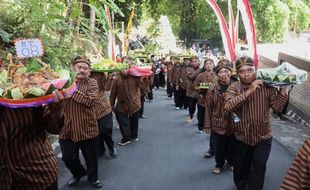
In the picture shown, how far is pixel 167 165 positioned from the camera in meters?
7.48

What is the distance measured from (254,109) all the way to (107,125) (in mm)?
3266

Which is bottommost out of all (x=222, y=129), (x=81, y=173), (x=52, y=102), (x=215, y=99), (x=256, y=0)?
(x=81, y=173)

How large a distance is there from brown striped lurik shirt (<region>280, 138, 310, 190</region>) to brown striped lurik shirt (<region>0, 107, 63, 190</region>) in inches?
74.1

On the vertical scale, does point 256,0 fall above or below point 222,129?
above

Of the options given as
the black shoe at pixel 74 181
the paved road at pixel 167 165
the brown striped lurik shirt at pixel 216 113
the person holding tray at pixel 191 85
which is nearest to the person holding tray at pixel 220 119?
the brown striped lurik shirt at pixel 216 113

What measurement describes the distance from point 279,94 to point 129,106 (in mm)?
4369

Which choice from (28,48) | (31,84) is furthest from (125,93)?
(31,84)

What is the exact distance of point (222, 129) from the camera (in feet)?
21.6

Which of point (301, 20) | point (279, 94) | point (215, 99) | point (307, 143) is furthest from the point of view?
point (301, 20)

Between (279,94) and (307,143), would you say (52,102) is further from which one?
(279,94)

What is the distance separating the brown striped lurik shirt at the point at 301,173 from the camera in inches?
104

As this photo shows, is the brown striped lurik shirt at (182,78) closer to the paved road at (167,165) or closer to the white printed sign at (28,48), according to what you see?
the paved road at (167,165)

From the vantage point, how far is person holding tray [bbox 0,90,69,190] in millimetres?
3428

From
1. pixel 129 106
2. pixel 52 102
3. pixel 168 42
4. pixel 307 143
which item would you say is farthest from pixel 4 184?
pixel 168 42
